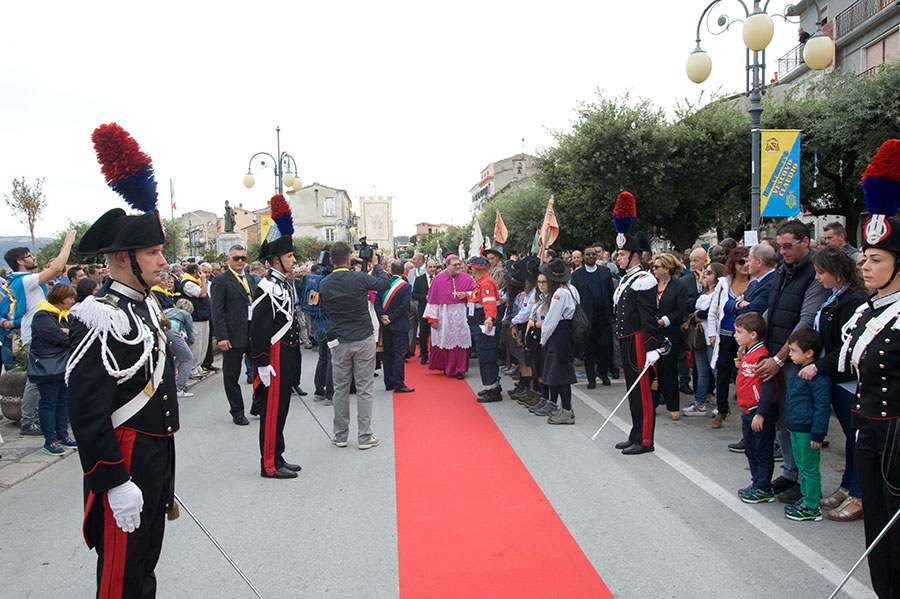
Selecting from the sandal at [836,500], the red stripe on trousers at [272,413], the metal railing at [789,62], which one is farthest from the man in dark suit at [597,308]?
the metal railing at [789,62]

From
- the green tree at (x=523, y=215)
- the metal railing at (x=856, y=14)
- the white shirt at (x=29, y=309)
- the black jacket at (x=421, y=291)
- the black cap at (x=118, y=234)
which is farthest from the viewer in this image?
the green tree at (x=523, y=215)

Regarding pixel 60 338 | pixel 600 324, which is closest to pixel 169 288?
pixel 60 338

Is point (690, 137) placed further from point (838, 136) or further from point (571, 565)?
point (571, 565)

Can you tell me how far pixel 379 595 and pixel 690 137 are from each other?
62.8ft

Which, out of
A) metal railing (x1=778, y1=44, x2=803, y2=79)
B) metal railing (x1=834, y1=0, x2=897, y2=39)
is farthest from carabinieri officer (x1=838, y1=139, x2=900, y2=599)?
metal railing (x1=778, y1=44, x2=803, y2=79)

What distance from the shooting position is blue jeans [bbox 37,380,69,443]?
672 centimetres

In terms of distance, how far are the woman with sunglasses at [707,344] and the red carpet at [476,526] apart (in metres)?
2.65

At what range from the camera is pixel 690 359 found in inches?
353

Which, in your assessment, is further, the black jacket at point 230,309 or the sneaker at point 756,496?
the black jacket at point 230,309

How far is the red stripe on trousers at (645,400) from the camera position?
6178mm

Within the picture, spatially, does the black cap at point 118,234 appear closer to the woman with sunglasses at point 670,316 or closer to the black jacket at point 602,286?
the woman with sunglasses at point 670,316

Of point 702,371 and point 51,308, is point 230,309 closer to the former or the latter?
point 51,308

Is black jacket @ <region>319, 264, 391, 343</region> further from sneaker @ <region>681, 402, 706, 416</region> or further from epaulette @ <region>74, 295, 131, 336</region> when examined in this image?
sneaker @ <region>681, 402, 706, 416</region>

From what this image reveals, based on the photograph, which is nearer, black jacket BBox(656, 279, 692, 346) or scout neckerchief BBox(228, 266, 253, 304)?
black jacket BBox(656, 279, 692, 346)
